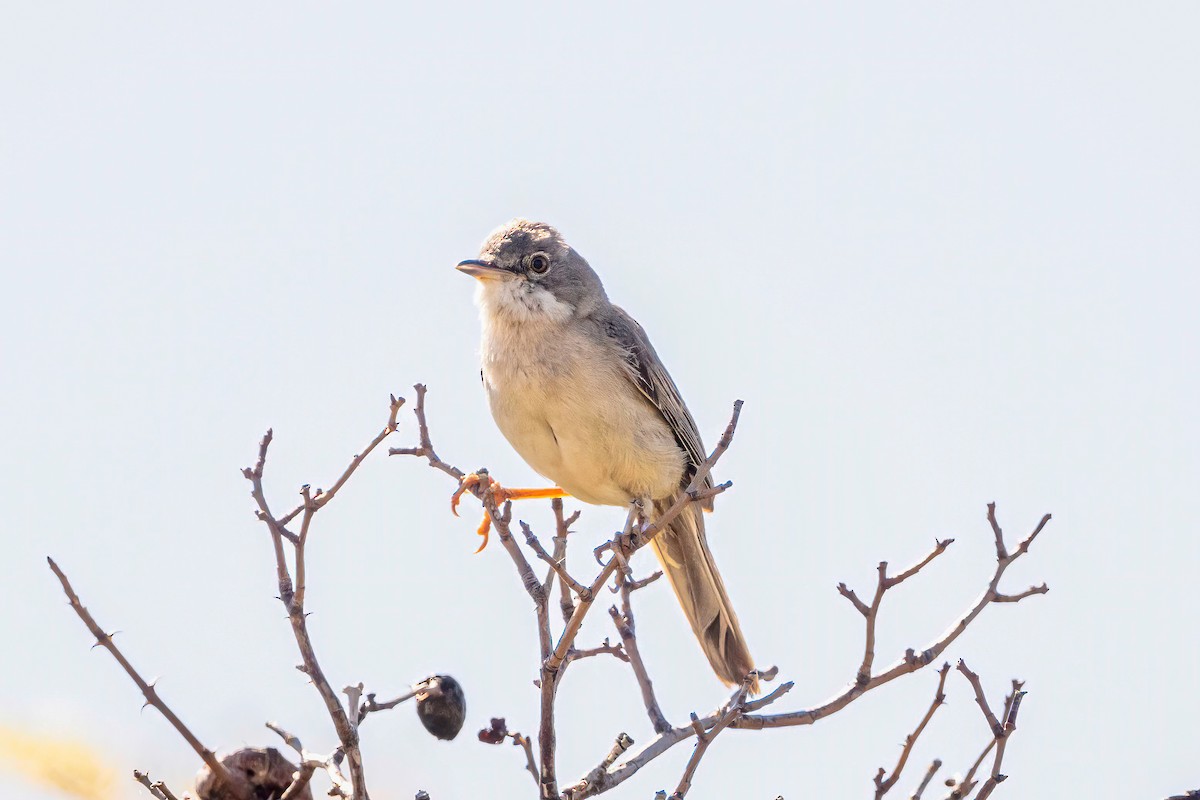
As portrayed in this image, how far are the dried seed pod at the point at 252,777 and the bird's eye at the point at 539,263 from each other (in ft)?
12.2

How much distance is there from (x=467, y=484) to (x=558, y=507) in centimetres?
41

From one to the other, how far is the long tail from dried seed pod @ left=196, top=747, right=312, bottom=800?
3.70 metres

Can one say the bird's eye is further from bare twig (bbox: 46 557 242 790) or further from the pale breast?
bare twig (bbox: 46 557 242 790)

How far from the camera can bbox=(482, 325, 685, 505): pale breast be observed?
22.5ft

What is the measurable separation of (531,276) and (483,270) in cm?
29

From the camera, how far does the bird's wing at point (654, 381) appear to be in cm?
750

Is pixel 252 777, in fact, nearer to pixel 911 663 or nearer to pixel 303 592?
pixel 303 592

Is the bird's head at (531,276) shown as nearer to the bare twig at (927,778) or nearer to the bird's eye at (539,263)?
the bird's eye at (539,263)

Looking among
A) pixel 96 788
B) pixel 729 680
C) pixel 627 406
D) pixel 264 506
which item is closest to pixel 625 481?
pixel 627 406

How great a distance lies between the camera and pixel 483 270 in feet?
24.0

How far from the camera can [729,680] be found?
7707 mm

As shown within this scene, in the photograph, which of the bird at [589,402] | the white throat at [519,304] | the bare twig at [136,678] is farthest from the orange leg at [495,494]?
the bare twig at [136,678]

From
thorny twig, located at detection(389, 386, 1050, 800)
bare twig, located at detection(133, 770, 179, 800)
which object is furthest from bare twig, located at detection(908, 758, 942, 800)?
bare twig, located at detection(133, 770, 179, 800)

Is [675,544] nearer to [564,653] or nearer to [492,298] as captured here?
[492,298]
